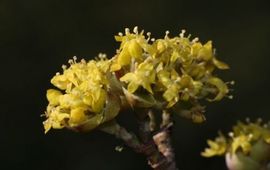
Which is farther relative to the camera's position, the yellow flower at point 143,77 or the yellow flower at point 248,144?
the yellow flower at point 248,144

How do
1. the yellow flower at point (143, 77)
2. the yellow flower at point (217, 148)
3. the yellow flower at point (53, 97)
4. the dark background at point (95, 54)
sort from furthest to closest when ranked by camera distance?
1. the dark background at point (95, 54)
2. the yellow flower at point (217, 148)
3. the yellow flower at point (53, 97)
4. the yellow flower at point (143, 77)

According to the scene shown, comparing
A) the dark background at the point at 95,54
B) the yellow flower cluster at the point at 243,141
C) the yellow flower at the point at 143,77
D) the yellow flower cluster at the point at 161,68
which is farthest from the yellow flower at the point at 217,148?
the dark background at the point at 95,54

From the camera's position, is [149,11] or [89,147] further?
[149,11]

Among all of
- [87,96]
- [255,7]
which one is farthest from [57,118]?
[255,7]

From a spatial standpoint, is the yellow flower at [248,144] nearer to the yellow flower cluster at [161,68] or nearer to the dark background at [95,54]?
the yellow flower cluster at [161,68]

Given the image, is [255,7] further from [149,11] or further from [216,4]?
[149,11]

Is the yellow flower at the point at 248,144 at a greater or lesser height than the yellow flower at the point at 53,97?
lesser

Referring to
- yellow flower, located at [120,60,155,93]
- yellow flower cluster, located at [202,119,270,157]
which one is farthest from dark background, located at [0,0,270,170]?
yellow flower, located at [120,60,155,93]
